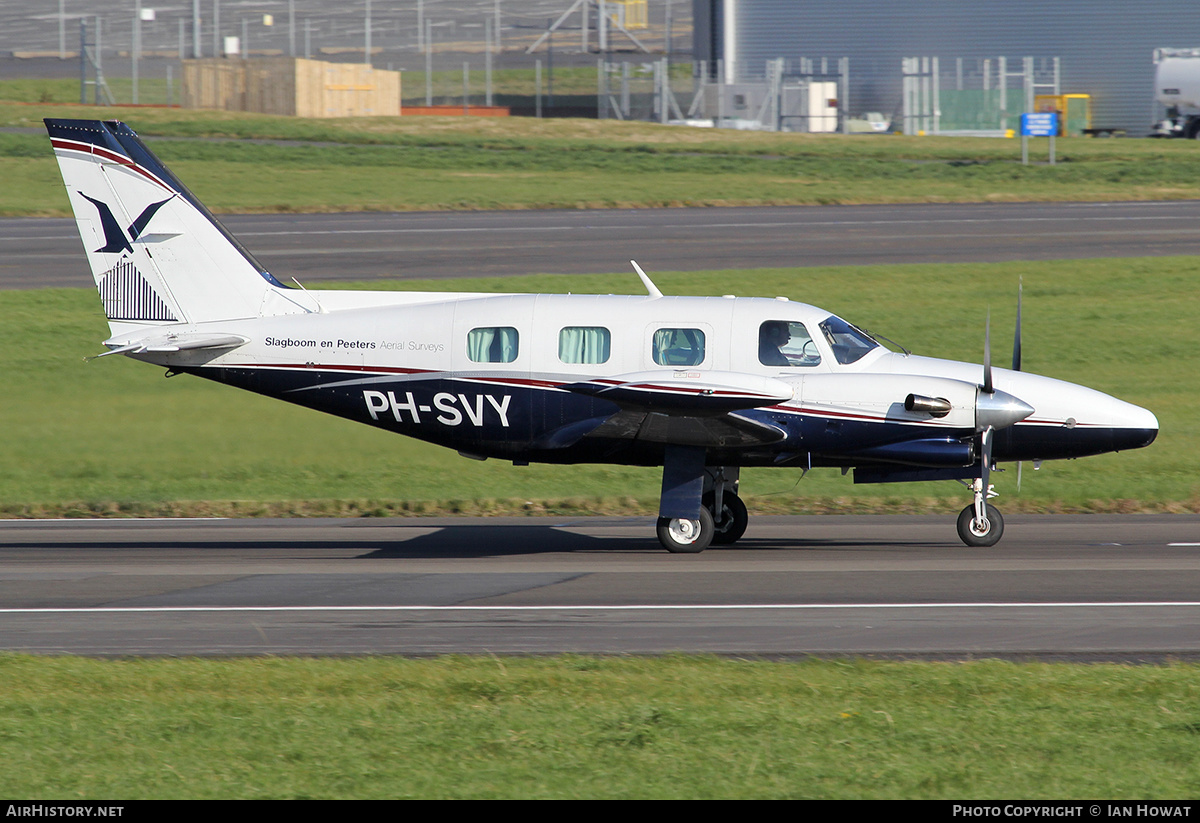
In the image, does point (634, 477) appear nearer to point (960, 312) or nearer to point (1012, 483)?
point (1012, 483)

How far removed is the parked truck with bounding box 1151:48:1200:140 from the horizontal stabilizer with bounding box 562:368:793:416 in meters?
56.3

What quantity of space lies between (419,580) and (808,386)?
456 centimetres

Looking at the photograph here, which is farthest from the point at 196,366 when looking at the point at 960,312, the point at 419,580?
the point at 960,312

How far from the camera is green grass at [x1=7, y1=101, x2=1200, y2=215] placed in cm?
4447

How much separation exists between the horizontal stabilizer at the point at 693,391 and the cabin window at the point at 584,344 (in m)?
0.60

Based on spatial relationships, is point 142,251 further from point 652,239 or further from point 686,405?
point 652,239

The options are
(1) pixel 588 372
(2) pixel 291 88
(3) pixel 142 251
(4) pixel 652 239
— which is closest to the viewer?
(1) pixel 588 372

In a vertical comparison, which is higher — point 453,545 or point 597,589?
point 597,589

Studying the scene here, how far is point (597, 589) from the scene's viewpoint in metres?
13.3

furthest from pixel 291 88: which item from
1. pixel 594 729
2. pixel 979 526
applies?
pixel 594 729

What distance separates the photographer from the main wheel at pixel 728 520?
1617 centimetres

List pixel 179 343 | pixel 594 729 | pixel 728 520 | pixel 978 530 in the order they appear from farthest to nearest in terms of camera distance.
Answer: pixel 728 520 < pixel 179 343 < pixel 978 530 < pixel 594 729

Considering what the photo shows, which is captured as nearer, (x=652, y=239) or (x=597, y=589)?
(x=597, y=589)

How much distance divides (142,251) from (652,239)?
20777 mm
